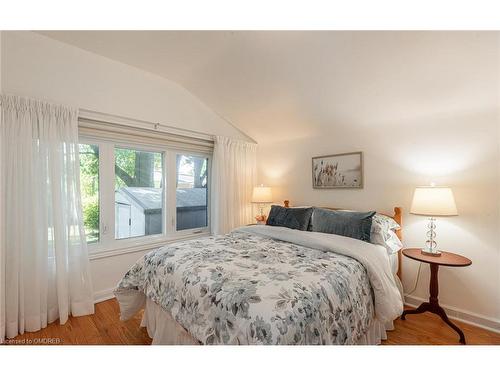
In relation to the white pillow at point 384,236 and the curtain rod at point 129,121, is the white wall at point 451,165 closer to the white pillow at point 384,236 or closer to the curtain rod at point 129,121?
the white pillow at point 384,236

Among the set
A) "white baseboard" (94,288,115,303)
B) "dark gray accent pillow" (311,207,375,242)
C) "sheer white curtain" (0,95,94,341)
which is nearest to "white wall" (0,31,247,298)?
"white baseboard" (94,288,115,303)

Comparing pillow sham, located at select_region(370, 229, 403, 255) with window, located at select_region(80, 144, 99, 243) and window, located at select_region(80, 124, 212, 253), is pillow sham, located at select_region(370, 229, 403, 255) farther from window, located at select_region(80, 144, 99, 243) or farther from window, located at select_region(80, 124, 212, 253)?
window, located at select_region(80, 144, 99, 243)

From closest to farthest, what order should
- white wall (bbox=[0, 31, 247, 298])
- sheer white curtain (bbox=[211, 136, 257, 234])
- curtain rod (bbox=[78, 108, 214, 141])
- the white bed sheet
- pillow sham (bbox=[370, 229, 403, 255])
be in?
1. the white bed sheet
2. white wall (bbox=[0, 31, 247, 298])
3. pillow sham (bbox=[370, 229, 403, 255])
4. curtain rod (bbox=[78, 108, 214, 141])
5. sheer white curtain (bbox=[211, 136, 257, 234])

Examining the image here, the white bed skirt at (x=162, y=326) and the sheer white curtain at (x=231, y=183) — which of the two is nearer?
the white bed skirt at (x=162, y=326)

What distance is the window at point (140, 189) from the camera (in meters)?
2.44

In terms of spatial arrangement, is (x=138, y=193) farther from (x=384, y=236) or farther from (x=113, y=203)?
(x=384, y=236)

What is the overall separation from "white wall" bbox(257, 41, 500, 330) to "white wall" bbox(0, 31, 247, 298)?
2.03 m

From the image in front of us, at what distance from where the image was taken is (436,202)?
6.02ft

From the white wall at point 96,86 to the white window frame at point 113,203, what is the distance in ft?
0.42

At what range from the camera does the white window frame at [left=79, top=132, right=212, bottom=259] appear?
2.46m

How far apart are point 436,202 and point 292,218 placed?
130 cm

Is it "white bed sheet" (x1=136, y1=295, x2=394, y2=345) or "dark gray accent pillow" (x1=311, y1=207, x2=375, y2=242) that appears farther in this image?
"dark gray accent pillow" (x1=311, y1=207, x2=375, y2=242)

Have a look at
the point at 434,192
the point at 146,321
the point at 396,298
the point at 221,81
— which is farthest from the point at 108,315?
the point at 434,192

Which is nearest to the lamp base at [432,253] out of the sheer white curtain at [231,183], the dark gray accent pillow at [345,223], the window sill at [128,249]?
the dark gray accent pillow at [345,223]
